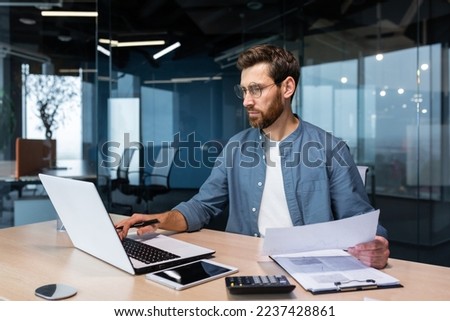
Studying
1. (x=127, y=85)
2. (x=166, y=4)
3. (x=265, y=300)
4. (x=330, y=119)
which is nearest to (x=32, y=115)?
(x=127, y=85)

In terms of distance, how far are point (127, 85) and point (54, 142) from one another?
99 cm

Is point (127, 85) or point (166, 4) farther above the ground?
point (166, 4)

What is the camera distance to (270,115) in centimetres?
189

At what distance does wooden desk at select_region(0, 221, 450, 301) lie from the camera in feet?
3.32

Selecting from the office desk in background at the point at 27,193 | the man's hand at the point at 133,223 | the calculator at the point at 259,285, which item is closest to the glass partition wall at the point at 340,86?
the office desk in background at the point at 27,193

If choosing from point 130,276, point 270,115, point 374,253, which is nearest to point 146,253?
point 130,276

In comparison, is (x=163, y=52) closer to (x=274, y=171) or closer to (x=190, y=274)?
(x=274, y=171)

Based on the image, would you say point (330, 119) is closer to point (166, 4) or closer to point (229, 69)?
point (229, 69)

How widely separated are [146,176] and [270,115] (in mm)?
3240

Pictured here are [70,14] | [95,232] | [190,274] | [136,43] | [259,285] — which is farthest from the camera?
[136,43]

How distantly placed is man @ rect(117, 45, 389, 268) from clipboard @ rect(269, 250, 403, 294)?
47cm

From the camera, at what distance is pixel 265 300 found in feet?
3.23

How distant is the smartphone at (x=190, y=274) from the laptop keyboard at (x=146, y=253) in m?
0.09

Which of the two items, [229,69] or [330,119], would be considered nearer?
[330,119]
